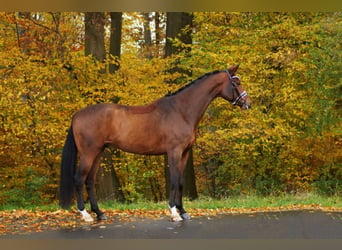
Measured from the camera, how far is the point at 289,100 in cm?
1380

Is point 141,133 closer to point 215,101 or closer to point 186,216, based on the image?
point 186,216

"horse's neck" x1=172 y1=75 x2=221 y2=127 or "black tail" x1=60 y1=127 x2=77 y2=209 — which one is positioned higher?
"horse's neck" x1=172 y1=75 x2=221 y2=127

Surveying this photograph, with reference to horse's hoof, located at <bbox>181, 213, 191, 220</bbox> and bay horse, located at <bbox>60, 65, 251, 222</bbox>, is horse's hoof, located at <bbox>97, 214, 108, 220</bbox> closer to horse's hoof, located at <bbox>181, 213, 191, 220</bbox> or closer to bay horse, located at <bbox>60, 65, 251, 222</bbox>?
bay horse, located at <bbox>60, 65, 251, 222</bbox>

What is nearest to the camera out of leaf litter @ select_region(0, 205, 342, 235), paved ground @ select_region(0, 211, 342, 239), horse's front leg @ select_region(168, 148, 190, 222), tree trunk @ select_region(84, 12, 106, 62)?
paved ground @ select_region(0, 211, 342, 239)

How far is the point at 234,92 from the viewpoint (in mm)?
8742

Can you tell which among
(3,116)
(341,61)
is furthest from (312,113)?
(3,116)

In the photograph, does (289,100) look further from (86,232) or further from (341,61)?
(86,232)

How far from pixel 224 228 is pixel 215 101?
640 centimetres

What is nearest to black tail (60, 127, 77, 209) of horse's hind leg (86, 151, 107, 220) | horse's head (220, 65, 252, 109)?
horse's hind leg (86, 151, 107, 220)

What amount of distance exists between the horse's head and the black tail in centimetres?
252

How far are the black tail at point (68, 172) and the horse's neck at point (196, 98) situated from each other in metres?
1.79

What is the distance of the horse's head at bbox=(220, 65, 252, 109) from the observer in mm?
8703

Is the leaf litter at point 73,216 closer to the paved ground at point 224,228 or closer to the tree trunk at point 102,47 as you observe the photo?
the paved ground at point 224,228

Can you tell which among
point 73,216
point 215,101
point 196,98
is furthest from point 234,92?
point 215,101
